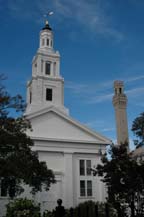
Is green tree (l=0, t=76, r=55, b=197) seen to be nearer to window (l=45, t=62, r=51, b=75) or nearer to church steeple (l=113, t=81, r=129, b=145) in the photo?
window (l=45, t=62, r=51, b=75)

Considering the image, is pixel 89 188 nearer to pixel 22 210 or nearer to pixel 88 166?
pixel 88 166

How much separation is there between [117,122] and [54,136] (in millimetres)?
33891

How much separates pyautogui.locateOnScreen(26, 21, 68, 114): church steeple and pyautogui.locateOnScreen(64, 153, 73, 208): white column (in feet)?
21.8

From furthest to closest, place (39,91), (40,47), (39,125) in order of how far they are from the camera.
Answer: (40,47), (39,91), (39,125)

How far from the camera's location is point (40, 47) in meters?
44.8

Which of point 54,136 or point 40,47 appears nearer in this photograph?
point 54,136

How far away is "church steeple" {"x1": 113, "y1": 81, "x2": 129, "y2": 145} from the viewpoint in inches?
2601

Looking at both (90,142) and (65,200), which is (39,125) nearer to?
(90,142)

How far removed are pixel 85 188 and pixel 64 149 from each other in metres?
4.94

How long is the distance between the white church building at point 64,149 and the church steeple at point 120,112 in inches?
1132

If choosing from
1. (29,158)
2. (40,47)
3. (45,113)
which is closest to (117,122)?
(40,47)

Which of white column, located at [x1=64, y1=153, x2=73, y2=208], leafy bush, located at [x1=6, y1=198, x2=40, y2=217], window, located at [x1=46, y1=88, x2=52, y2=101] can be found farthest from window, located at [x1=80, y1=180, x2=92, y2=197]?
leafy bush, located at [x1=6, y1=198, x2=40, y2=217]

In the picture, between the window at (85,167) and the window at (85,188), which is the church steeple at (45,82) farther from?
the window at (85,188)

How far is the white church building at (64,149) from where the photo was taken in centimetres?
3384
